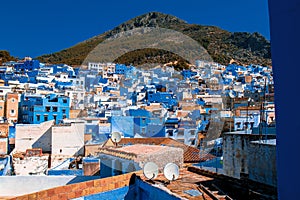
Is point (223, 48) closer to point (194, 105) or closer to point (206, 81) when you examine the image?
point (206, 81)

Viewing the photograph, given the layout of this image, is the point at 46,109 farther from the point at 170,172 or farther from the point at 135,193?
the point at 170,172

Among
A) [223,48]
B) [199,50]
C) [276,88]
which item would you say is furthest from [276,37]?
[223,48]

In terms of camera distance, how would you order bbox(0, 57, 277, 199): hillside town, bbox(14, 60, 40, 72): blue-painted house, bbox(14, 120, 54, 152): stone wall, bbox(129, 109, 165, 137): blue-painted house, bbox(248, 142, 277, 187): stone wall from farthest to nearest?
bbox(14, 60, 40, 72): blue-painted house
bbox(14, 120, 54, 152): stone wall
bbox(129, 109, 165, 137): blue-painted house
bbox(0, 57, 277, 199): hillside town
bbox(248, 142, 277, 187): stone wall

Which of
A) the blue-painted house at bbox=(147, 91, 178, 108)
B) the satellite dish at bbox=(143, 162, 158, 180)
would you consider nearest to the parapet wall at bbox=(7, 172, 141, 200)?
the satellite dish at bbox=(143, 162, 158, 180)

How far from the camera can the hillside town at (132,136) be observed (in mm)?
→ 4668

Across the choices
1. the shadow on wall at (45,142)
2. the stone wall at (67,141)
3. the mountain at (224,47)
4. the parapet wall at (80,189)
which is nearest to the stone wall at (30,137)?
the shadow on wall at (45,142)

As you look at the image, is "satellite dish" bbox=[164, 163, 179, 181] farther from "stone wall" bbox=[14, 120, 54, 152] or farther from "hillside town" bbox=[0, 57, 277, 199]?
"stone wall" bbox=[14, 120, 54, 152]

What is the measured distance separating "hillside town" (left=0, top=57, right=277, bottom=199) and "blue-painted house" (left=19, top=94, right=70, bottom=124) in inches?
2.7

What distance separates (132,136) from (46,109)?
9.21m

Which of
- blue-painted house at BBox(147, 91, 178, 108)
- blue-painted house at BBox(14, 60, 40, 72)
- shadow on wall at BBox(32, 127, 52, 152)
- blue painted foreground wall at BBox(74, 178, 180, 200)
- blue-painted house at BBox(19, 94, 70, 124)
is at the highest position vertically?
blue-painted house at BBox(14, 60, 40, 72)

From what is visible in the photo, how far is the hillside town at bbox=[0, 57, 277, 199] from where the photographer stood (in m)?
4.67

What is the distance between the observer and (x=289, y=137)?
0.89 metres

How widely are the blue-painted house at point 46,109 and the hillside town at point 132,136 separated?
0.23 feet

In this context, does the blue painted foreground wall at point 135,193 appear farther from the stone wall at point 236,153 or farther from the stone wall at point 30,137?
the stone wall at point 30,137
